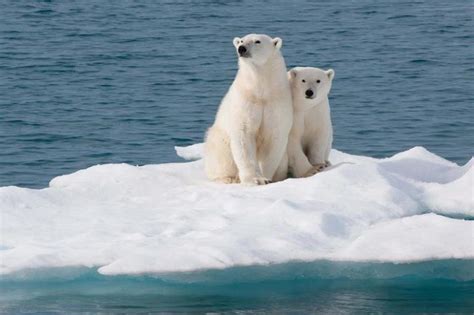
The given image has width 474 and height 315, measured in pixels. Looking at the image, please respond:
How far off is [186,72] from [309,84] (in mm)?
11482

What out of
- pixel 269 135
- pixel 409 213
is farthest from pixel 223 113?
pixel 409 213

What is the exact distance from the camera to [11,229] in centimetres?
968

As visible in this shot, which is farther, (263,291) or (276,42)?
(276,42)

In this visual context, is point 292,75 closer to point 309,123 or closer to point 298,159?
point 309,123

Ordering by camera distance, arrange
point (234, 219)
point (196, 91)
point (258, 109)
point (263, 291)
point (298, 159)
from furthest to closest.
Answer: point (196, 91)
point (298, 159)
point (258, 109)
point (234, 219)
point (263, 291)

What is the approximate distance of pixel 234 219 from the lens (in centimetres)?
965

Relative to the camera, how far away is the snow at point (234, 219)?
8.70m

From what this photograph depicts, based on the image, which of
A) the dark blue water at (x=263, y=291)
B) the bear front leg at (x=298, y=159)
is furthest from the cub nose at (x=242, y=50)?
the dark blue water at (x=263, y=291)

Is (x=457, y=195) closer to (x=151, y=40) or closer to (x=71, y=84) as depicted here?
(x=71, y=84)

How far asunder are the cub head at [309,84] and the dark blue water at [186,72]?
12.8ft

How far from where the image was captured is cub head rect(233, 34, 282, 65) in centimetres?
1066

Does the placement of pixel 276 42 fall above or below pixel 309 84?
above

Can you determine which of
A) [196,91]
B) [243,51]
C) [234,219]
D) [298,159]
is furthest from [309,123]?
[196,91]

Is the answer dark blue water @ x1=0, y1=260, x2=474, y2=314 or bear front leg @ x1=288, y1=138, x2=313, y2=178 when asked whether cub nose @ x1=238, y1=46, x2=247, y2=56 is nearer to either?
bear front leg @ x1=288, y1=138, x2=313, y2=178
